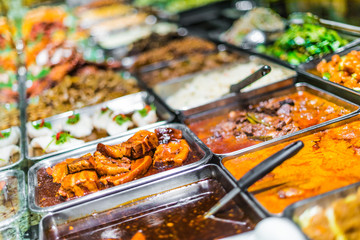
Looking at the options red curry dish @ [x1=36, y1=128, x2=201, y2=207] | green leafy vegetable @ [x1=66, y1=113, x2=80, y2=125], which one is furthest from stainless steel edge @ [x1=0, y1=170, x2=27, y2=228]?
green leafy vegetable @ [x1=66, y1=113, x2=80, y2=125]

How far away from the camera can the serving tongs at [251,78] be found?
2711 millimetres

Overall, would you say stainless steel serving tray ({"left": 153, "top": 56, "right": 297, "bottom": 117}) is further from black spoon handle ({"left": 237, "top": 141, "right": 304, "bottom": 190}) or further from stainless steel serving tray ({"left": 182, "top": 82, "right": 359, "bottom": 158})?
black spoon handle ({"left": 237, "top": 141, "right": 304, "bottom": 190})

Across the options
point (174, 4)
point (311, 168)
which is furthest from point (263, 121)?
point (174, 4)

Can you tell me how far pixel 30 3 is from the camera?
7176 millimetres

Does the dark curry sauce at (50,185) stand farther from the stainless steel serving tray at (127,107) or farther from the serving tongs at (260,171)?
the stainless steel serving tray at (127,107)

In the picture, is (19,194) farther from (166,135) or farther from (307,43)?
(307,43)

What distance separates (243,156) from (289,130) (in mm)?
486

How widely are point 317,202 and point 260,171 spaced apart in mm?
339

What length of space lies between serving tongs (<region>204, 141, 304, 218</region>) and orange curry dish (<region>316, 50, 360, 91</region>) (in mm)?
1438

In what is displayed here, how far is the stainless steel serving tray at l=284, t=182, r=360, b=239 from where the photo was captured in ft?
5.43

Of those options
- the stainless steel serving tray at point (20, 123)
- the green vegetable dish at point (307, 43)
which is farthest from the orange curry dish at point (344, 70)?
the stainless steel serving tray at point (20, 123)

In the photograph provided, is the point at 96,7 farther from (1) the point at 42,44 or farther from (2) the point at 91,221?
(2) the point at 91,221

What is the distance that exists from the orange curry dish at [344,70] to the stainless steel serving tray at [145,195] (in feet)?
5.17

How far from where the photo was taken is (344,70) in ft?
10.4
